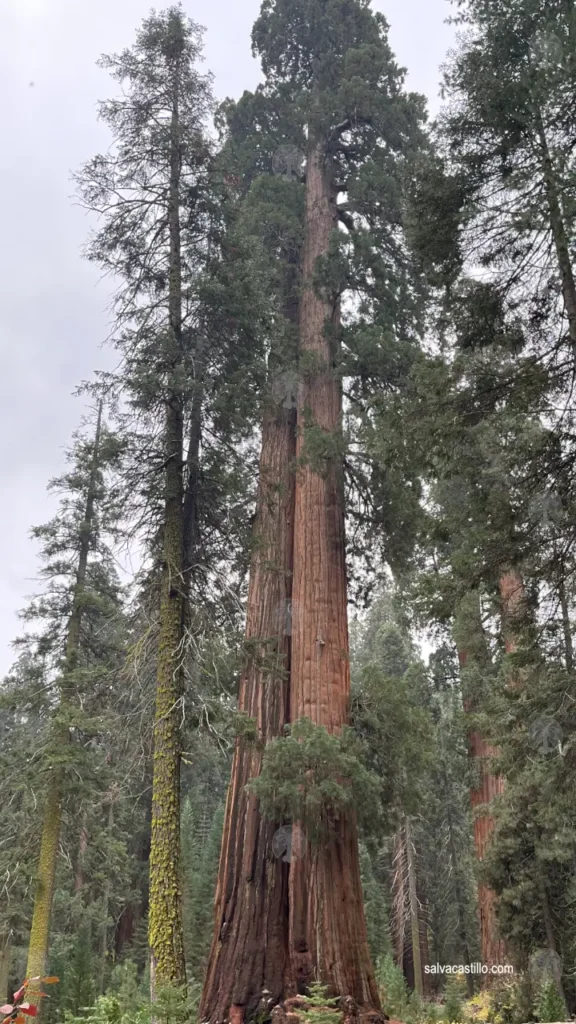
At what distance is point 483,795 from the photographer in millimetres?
13219

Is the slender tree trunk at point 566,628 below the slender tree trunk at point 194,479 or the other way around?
below

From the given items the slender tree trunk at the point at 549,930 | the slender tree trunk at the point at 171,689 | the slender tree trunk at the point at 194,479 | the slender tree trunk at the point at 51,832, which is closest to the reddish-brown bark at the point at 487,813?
the slender tree trunk at the point at 549,930

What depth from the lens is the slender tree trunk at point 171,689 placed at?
574 centimetres

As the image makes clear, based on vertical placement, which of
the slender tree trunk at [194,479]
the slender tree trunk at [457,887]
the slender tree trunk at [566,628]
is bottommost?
the slender tree trunk at [457,887]

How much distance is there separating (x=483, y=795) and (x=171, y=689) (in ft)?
29.4

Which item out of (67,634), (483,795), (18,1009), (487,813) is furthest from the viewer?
(67,634)

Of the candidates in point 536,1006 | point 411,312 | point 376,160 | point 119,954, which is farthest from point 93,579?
point 119,954

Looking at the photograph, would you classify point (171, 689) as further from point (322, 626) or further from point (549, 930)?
point (549, 930)

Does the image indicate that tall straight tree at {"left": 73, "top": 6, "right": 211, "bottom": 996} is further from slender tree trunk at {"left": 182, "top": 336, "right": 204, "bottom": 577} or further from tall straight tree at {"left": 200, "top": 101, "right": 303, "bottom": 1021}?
tall straight tree at {"left": 200, "top": 101, "right": 303, "bottom": 1021}

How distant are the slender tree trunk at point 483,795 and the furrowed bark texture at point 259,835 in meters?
3.24

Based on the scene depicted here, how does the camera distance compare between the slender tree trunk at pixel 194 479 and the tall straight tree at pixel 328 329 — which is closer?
the tall straight tree at pixel 328 329

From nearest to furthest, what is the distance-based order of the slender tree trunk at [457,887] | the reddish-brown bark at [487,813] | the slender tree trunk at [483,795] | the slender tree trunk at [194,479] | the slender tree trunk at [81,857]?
the slender tree trunk at [194,479], the slender tree trunk at [483,795], the reddish-brown bark at [487,813], the slender tree trunk at [81,857], the slender tree trunk at [457,887]

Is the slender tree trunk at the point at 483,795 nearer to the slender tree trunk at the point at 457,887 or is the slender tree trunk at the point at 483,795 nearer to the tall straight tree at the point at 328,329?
the tall straight tree at the point at 328,329

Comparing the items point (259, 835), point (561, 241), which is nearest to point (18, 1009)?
point (259, 835)
